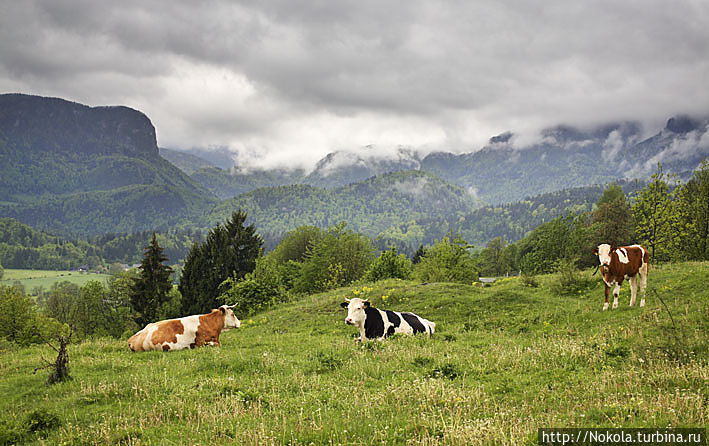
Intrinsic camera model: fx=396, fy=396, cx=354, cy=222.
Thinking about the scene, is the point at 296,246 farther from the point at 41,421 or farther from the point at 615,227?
the point at 41,421

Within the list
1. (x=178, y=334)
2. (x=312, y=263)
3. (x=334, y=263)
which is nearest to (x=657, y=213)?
(x=334, y=263)

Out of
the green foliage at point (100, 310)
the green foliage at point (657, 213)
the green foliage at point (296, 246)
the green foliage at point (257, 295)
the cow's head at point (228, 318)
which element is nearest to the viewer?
the cow's head at point (228, 318)

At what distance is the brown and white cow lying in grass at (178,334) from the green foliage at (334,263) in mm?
36391

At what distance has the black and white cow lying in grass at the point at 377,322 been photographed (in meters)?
16.7

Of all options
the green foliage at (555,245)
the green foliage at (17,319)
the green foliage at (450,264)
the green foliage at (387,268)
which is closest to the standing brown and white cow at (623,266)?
the green foliage at (387,268)

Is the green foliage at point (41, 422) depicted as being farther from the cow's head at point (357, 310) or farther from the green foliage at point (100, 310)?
the green foliage at point (100, 310)

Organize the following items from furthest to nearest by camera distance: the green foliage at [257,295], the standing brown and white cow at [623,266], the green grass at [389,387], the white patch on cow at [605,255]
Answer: the green foliage at [257,295]
the white patch on cow at [605,255]
the standing brown and white cow at [623,266]
the green grass at [389,387]

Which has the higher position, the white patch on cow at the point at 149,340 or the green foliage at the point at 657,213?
the green foliage at the point at 657,213

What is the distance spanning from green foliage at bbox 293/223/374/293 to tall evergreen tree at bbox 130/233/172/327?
64.4 feet

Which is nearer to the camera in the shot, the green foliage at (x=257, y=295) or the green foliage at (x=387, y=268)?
the green foliage at (x=257, y=295)

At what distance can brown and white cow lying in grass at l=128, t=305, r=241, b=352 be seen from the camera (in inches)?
639

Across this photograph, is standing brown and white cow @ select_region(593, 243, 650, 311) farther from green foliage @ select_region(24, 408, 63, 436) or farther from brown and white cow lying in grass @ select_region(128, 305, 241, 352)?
green foliage @ select_region(24, 408, 63, 436)

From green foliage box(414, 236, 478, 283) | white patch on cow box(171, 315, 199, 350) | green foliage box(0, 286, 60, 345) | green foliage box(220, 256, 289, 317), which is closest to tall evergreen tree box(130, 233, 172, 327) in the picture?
green foliage box(0, 286, 60, 345)

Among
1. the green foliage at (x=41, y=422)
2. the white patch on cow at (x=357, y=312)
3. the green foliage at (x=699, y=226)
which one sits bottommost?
the green foliage at (x=41, y=422)
